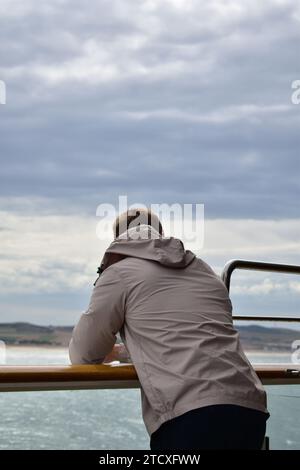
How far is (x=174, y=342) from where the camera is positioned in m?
1.72

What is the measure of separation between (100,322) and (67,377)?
16 centimetres

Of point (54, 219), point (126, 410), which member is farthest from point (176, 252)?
point (54, 219)

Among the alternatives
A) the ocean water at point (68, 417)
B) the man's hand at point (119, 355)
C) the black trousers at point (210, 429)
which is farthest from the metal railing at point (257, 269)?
the black trousers at point (210, 429)

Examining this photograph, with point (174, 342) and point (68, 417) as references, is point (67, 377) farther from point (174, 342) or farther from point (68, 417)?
point (68, 417)

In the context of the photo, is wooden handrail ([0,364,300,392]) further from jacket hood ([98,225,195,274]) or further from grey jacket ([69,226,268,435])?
jacket hood ([98,225,195,274])

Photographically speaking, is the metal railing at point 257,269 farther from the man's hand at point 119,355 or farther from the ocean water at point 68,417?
the man's hand at point 119,355

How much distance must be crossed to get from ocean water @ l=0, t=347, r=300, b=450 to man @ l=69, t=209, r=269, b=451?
0.11 metres

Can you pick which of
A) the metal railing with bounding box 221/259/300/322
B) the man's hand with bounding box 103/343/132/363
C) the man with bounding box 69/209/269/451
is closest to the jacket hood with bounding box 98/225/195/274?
the man with bounding box 69/209/269/451

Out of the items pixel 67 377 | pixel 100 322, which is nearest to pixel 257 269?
pixel 100 322

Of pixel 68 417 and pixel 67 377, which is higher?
pixel 67 377

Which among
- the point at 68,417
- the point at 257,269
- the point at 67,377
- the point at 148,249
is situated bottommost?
the point at 68,417

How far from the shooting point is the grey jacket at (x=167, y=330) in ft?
5.51

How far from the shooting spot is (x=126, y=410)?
6.70ft
